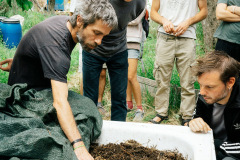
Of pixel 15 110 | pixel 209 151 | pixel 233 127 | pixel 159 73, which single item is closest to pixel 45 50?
pixel 15 110

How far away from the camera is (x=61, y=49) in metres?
1.87

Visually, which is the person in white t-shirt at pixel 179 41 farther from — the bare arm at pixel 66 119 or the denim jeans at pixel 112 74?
the bare arm at pixel 66 119

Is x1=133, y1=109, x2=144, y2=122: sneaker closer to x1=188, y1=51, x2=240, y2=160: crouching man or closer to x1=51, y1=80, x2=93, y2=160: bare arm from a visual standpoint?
x1=188, y1=51, x2=240, y2=160: crouching man

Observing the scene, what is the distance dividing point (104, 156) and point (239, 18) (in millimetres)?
2251

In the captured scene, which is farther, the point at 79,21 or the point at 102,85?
the point at 102,85

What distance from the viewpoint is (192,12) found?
343 centimetres

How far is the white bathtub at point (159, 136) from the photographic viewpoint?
186cm

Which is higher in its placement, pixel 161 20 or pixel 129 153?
pixel 161 20

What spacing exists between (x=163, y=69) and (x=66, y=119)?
7.05 feet

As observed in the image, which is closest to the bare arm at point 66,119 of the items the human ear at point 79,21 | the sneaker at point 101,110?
the human ear at point 79,21

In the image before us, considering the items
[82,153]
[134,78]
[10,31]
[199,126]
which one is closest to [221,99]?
[199,126]

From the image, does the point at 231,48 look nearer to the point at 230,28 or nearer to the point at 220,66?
→ the point at 230,28

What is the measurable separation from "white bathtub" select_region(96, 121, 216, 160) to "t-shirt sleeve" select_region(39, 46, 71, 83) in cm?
50

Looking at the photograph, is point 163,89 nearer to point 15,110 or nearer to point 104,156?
point 104,156
